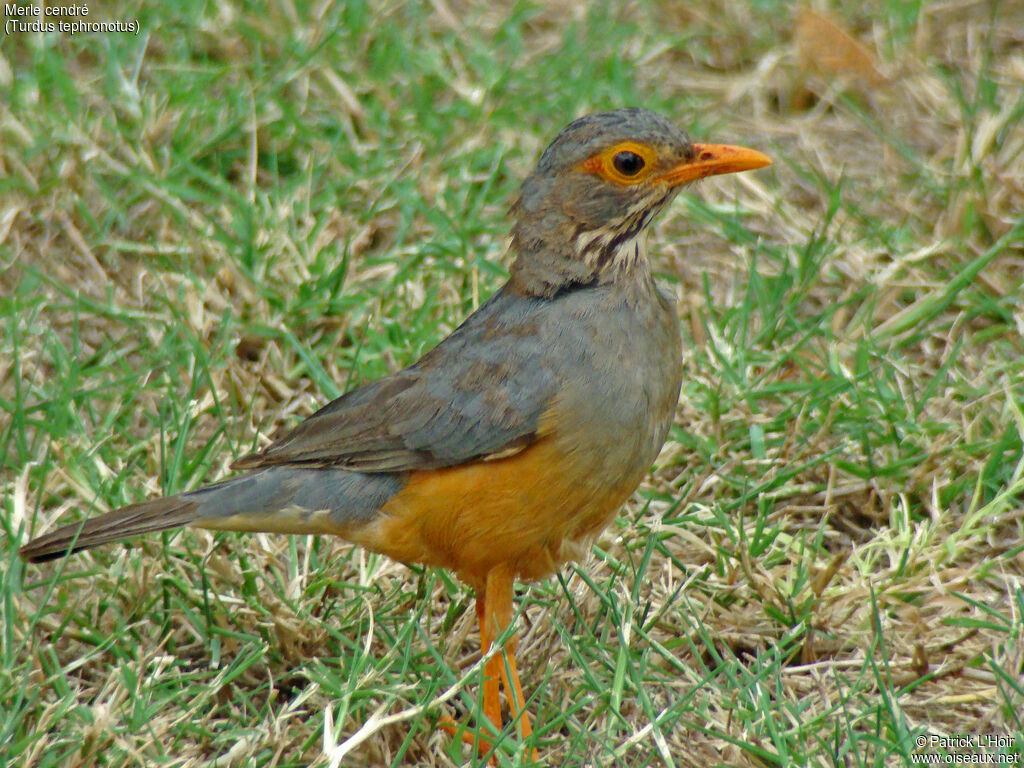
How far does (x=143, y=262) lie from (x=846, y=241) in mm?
3670

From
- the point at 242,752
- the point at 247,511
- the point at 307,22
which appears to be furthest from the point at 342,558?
Result: the point at 307,22

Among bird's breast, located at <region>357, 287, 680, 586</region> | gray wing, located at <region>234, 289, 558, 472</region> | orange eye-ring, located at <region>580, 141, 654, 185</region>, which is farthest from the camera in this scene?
orange eye-ring, located at <region>580, 141, 654, 185</region>

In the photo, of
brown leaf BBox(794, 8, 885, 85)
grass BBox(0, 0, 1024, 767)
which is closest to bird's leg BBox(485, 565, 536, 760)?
grass BBox(0, 0, 1024, 767)

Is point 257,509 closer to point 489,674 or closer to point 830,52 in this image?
point 489,674

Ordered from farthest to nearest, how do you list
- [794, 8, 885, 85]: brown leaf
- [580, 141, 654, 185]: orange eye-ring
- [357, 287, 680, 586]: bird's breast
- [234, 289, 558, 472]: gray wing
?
1. [794, 8, 885, 85]: brown leaf
2. [580, 141, 654, 185]: orange eye-ring
3. [234, 289, 558, 472]: gray wing
4. [357, 287, 680, 586]: bird's breast

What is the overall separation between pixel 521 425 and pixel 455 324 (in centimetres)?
203

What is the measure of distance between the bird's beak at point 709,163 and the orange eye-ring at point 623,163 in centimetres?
9

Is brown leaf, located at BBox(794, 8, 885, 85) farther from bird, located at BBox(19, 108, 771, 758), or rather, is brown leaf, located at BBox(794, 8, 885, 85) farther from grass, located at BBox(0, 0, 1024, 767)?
bird, located at BBox(19, 108, 771, 758)

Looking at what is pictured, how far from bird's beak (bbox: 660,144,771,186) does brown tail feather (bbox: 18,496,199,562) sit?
215 centimetres

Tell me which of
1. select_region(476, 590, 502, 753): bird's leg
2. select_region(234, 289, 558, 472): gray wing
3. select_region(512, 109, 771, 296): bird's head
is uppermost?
select_region(512, 109, 771, 296): bird's head

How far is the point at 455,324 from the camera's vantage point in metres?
6.73

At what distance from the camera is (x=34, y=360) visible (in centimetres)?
645

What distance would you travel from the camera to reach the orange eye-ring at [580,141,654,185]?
506 centimetres

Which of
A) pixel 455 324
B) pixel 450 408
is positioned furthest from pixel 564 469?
pixel 455 324
